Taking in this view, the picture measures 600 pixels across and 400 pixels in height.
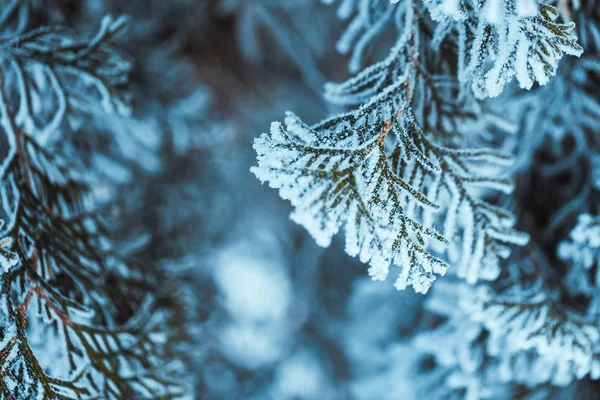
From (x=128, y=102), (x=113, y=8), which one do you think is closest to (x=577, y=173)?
(x=128, y=102)

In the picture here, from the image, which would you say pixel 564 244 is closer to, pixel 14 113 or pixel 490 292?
pixel 490 292

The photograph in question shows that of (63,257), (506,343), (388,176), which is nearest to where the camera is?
(388,176)

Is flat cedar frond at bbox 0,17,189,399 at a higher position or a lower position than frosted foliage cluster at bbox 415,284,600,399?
higher

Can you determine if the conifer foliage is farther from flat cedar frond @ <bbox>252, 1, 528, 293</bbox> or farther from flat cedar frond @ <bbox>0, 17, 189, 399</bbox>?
flat cedar frond @ <bbox>0, 17, 189, 399</bbox>

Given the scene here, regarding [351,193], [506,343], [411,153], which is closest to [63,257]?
[351,193]

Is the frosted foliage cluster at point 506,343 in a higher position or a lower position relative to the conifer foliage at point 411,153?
lower

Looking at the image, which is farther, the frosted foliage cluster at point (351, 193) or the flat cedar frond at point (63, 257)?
the flat cedar frond at point (63, 257)

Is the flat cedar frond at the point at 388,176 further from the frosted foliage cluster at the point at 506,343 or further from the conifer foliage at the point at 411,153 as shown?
the frosted foliage cluster at the point at 506,343

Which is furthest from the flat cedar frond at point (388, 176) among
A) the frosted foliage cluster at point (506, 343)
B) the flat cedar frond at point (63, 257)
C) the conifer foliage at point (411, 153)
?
the flat cedar frond at point (63, 257)

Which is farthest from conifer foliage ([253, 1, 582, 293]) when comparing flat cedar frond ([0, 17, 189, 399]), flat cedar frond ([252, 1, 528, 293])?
flat cedar frond ([0, 17, 189, 399])

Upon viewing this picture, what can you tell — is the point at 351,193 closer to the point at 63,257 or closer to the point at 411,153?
the point at 411,153

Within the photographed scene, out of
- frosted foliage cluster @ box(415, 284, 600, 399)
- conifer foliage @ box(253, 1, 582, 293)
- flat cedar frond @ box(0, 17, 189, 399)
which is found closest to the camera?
conifer foliage @ box(253, 1, 582, 293)

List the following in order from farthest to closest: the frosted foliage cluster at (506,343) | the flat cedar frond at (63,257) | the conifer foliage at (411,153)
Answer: the frosted foliage cluster at (506,343) < the flat cedar frond at (63,257) < the conifer foliage at (411,153)
